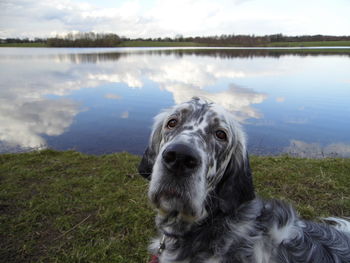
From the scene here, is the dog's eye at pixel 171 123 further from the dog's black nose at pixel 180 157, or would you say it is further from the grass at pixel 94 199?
the grass at pixel 94 199

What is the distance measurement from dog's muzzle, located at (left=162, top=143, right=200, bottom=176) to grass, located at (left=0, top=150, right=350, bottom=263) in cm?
231

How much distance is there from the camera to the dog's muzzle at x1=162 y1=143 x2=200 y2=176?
245 centimetres

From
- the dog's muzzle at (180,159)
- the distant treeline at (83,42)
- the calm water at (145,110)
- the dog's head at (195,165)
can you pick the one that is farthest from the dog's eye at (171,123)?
the distant treeline at (83,42)

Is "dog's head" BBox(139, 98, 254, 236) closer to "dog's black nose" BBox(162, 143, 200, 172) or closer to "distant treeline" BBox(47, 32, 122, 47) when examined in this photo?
"dog's black nose" BBox(162, 143, 200, 172)

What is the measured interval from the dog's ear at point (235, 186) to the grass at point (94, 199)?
181 cm

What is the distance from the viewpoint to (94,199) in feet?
17.9

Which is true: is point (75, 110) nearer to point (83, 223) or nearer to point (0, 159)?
point (0, 159)

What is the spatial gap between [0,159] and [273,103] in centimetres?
1430

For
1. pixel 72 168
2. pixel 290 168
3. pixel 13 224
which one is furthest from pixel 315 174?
pixel 13 224

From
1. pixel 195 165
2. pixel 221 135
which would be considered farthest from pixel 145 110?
pixel 195 165

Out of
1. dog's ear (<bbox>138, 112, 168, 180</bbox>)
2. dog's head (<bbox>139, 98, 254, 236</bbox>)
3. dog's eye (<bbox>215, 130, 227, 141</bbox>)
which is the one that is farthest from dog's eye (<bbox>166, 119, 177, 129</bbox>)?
dog's eye (<bbox>215, 130, 227, 141</bbox>)

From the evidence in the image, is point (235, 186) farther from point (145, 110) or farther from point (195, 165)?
point (145, 110)

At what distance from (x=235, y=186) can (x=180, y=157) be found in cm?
125

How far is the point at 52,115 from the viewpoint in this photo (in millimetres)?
12867
